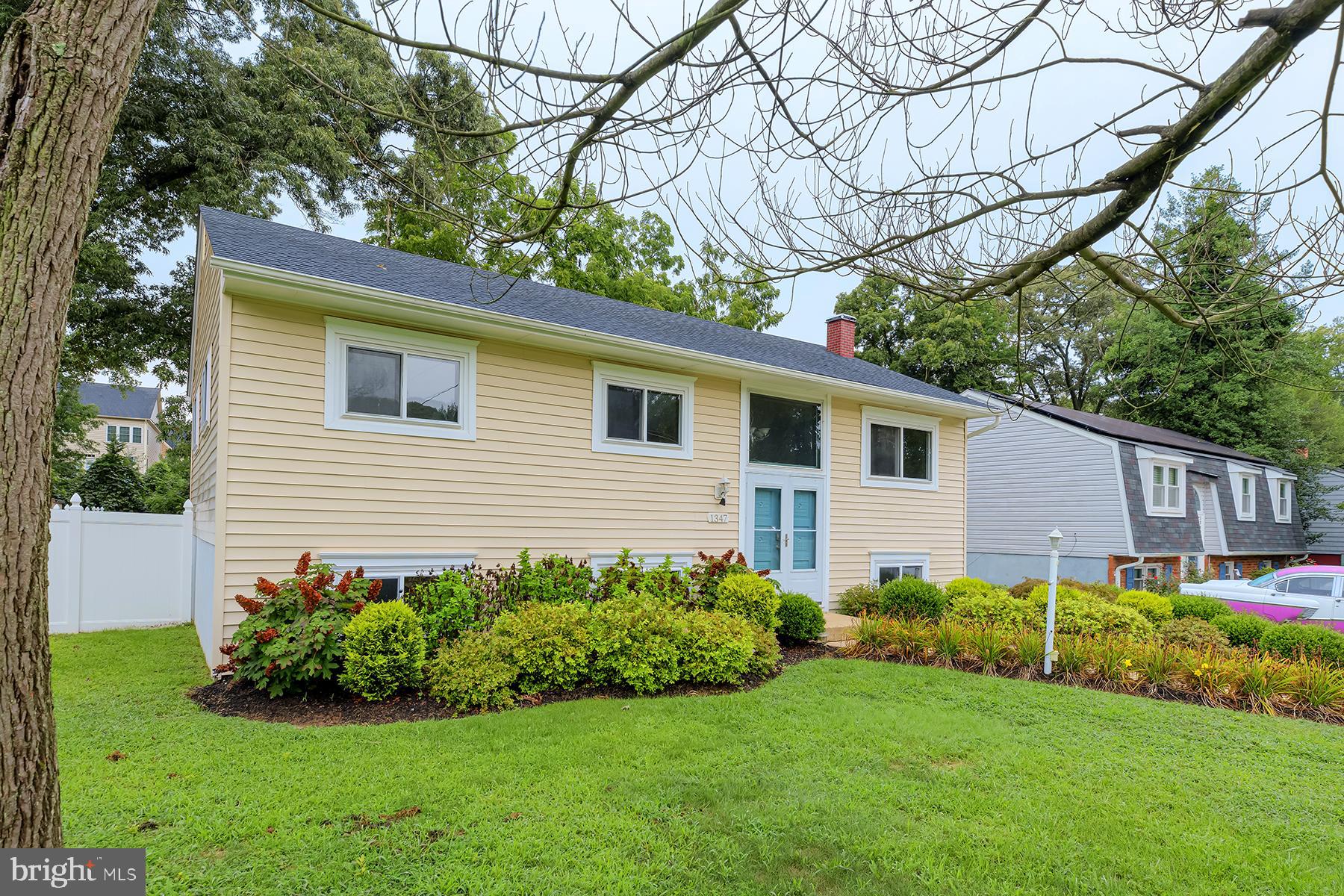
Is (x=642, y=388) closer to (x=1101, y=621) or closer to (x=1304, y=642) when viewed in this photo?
(x=1101, y=621)

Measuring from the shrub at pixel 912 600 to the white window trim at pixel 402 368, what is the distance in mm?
6237

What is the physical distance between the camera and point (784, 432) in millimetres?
10461

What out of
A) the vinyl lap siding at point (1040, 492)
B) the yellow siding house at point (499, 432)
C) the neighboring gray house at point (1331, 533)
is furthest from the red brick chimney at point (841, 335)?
the neighboring gray house at point (1331, 533)

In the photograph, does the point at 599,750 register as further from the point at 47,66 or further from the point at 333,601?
the point at 47,66

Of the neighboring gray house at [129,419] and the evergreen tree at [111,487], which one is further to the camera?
the neighboring gray house at [129,419]

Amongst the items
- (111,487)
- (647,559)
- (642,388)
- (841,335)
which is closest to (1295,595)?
(841,335)

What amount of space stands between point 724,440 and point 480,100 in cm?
724

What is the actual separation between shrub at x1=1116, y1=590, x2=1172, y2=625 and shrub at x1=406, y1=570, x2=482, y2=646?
867cm

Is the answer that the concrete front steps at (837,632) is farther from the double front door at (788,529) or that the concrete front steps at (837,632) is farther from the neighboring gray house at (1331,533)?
the neighboring gray house at (1331,533)

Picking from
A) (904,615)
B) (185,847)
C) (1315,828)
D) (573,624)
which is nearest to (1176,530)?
(904,615)

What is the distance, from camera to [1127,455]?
1584 cm

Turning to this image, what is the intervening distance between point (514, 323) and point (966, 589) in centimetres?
750

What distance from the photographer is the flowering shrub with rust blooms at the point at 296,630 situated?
17.9 feet

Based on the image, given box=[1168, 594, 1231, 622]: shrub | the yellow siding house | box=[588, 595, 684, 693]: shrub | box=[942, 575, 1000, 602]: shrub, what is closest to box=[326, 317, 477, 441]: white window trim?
the yellow siding house
